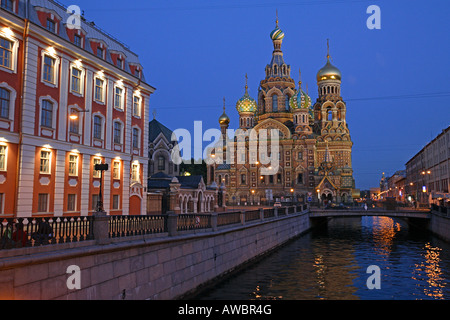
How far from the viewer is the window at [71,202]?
85.9 ft

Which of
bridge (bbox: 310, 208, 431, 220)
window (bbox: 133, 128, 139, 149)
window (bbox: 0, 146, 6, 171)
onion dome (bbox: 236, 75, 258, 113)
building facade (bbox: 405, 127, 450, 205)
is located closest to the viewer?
window (bbox: 0, 146, 6, 171)

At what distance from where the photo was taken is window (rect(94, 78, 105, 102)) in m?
28.8

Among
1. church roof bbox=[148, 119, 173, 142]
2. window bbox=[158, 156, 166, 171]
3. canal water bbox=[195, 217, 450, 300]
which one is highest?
church roof bbox=[148, 119, 173, 142]

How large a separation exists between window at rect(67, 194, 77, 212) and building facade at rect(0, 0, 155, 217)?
0.06 m

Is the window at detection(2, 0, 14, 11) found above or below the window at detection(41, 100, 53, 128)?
above

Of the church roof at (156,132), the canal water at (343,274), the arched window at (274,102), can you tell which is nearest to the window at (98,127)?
the canal water at (343,274)

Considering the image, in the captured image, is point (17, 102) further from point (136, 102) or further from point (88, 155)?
point (136, 102)

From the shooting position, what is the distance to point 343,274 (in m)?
26.3

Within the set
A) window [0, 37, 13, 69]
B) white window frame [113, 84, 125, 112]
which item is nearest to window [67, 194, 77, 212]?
white window frame [113, 84, 125, 112]

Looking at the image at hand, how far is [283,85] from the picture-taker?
101 metres

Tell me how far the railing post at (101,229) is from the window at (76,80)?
1490 centimetres

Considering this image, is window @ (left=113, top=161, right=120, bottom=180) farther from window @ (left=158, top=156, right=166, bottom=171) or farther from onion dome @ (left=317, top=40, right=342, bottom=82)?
onion dome @ (left=317, top=40, right=342, bottom=82)

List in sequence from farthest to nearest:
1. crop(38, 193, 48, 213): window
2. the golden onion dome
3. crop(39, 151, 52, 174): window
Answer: the golden onion dome < crop(39, 151, 52, 174): window < crop(38, 193, 48, 213): window
